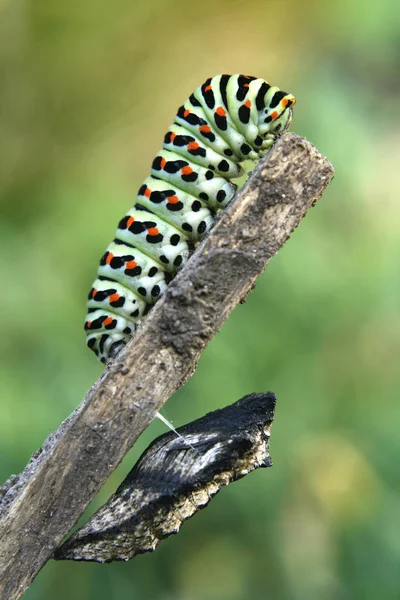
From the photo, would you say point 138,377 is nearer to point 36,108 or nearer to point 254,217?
point 254,217

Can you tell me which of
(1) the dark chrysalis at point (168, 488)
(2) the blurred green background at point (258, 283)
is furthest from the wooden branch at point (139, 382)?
(2) the blurred green background at point (258, 283)

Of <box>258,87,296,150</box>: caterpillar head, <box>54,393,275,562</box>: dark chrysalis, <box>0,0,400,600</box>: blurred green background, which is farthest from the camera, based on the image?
<box>0,0,400,600</box>: blurred green background

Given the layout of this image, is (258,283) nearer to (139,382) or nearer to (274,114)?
(274,114)

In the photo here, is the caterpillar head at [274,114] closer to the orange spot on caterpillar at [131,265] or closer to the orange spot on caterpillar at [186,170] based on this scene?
the orange spot on caterpillar at [186,170]

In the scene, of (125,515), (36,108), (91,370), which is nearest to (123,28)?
(36,108)

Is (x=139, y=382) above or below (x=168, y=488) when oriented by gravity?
above

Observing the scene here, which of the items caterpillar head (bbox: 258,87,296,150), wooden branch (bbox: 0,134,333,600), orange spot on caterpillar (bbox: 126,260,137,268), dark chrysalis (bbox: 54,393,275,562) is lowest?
dark chrysalis (bbox: 54,393,275,562)

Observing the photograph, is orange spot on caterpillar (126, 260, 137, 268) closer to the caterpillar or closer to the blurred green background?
the caterpillar

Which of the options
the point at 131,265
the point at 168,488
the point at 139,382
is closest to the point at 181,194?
the point at 131,265

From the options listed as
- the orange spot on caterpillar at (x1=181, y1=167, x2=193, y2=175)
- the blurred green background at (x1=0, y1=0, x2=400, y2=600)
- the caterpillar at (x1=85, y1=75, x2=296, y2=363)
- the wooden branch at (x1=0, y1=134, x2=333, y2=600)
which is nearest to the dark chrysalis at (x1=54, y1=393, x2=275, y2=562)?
the wooden branch at (x1=0, y1=134, x2=333, y2=600)
